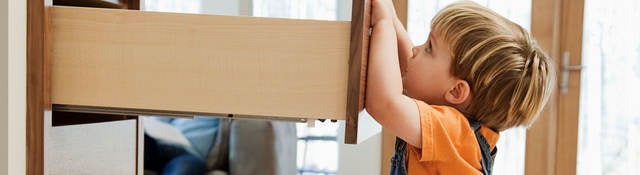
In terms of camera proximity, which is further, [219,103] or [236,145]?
[236,145]

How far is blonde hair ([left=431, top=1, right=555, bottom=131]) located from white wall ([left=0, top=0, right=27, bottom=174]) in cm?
58

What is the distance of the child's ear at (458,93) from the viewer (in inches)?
34.9

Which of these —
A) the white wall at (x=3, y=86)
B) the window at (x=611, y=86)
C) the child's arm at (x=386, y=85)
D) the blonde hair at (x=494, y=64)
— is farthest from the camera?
the window at (x=611, y=86)

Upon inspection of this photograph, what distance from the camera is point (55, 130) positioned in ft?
2.45

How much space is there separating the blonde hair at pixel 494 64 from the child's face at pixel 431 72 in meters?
0.01

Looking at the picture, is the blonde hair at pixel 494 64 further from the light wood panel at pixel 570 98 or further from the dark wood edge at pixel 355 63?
the light wood panel at pixel 570 98

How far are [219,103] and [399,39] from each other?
41 cm

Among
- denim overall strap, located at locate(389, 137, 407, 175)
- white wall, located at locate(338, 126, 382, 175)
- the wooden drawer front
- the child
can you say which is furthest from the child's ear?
white wall, located at locate(338, 126, 382, 175)

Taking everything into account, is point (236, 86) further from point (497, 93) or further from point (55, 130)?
point (497, 93)

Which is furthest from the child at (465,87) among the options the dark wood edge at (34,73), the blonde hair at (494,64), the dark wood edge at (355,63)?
the dark wood edge at (34,73)

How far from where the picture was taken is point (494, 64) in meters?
0.87

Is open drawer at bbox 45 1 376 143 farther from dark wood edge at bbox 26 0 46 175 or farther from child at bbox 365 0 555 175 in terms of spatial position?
child at bbox 365 0 555 175

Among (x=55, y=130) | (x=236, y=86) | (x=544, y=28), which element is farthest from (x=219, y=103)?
(x=544, y=28)

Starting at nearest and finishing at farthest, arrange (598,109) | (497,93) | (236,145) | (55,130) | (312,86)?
(312,86) → (55,130) → (497,93) → (236,145) → (598,109)
